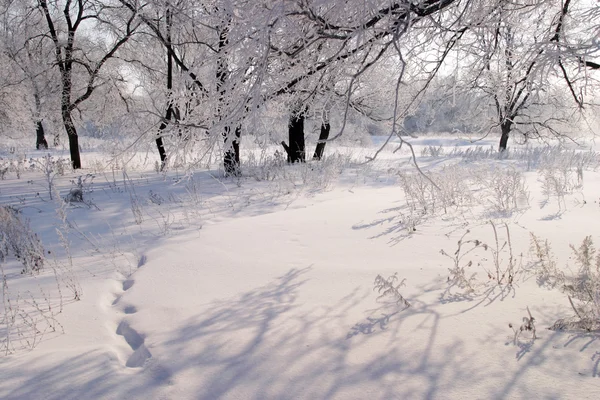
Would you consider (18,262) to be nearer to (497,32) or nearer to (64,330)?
(64,330)

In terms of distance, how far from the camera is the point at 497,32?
361cm

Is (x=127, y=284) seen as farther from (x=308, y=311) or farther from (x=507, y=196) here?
(x=507, y=196)

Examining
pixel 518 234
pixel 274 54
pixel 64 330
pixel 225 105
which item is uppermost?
pixel 274 54

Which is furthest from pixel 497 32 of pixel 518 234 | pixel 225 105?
pixel 225 105

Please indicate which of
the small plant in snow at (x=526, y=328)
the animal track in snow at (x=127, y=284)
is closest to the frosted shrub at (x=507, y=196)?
the small plant in snow at (x=526, y=328)

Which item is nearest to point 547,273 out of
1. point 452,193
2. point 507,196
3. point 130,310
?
point 507,196

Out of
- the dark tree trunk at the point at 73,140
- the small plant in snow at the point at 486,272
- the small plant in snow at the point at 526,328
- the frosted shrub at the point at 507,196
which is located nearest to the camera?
the small plant in snow at the point at 526,328

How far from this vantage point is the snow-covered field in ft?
5.61

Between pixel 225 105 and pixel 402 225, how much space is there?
7.86ft

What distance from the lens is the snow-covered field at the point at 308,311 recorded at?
5.61 ft

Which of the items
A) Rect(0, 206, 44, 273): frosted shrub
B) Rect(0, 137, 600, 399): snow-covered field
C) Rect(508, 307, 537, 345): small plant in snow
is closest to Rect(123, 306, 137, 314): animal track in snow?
Rect(0, 137, 600, 399): snow-covered field

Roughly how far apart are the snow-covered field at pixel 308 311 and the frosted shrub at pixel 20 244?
161 millimetres

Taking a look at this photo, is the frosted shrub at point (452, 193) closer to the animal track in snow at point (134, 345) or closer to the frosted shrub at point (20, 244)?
the animal track in snow at point (134, 345)

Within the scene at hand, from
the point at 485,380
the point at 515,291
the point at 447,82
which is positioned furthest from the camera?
the point at 447,82
